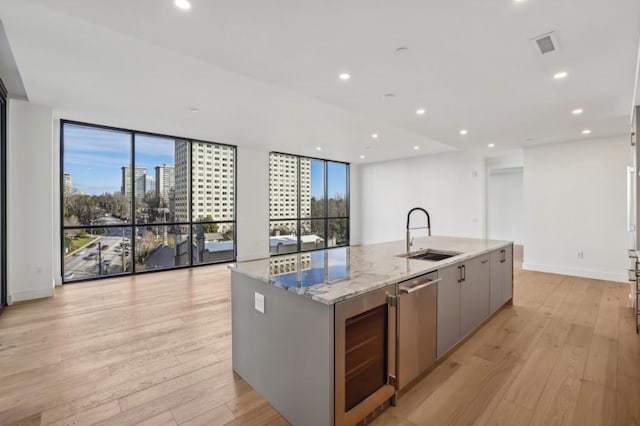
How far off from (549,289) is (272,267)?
4754 millimetres


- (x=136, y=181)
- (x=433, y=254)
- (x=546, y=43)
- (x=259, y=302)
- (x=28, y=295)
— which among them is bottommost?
(x=28, y=295)

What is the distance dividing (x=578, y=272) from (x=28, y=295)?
8937 mm

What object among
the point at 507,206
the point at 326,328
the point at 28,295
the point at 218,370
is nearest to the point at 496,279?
the point at 326,328

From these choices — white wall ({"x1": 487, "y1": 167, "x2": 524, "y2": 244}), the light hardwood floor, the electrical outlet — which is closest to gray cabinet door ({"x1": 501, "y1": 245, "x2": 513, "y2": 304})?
the light hardwood floor

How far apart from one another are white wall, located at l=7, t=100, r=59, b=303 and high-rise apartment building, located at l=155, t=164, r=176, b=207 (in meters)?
1.76

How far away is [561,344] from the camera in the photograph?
281 cm

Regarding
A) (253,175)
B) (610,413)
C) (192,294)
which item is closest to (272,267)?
(610,413)

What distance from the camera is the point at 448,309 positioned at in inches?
96.7

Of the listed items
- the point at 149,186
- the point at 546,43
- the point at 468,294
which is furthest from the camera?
the point at 149,186

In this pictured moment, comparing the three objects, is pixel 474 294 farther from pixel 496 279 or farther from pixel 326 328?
pixel 326 328

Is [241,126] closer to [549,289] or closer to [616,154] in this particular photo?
[549,289]

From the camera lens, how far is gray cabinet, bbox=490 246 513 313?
10.9 ft

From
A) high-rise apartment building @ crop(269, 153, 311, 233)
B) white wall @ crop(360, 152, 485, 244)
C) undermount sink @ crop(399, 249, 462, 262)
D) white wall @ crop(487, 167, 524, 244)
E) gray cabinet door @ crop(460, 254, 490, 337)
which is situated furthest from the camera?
white wall @ crop(487, 167, 524, 244)

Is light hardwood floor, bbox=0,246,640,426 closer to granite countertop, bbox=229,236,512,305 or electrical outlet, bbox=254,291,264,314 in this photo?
electrical outlet, bbox=254,291,264,314
